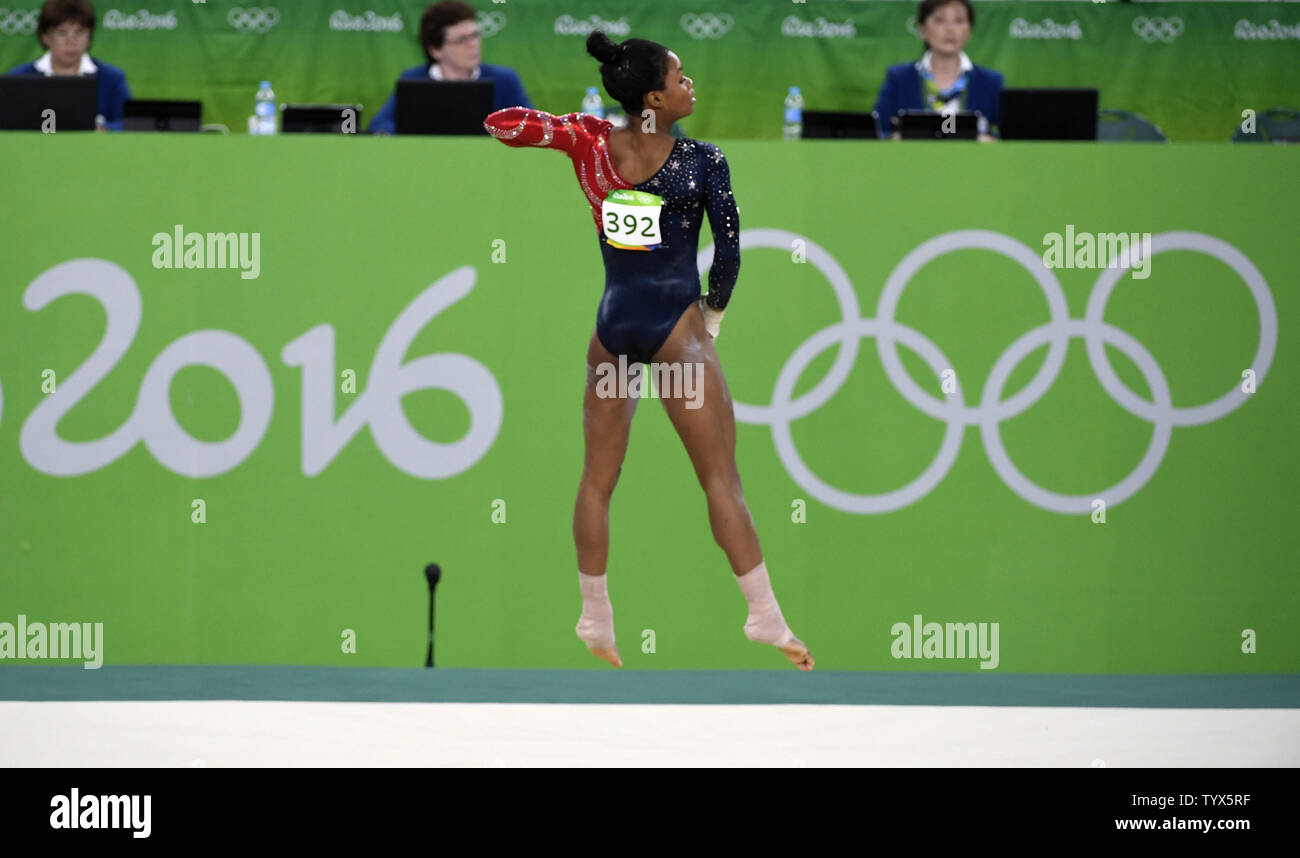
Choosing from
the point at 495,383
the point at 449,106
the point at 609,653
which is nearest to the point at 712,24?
the point at 449,106

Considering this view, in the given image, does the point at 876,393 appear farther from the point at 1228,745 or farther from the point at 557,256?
the point at 1228,745

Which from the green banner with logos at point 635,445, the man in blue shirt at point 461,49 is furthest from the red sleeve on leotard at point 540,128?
the man in blue shirt at point 461,49

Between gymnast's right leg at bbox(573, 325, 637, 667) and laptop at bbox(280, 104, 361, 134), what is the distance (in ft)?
5.42

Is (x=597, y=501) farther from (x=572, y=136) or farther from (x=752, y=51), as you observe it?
(x=752, y=51)

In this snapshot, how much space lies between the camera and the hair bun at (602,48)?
5.47 meters

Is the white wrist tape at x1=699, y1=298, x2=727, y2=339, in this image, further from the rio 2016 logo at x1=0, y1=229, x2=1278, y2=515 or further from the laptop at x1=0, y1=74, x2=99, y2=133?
the laptop at x1=0, y1=74, x2=99, y2=133

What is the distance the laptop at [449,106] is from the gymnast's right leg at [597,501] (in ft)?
4.26

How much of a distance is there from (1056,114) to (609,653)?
308 centimetres

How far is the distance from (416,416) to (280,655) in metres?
1.19

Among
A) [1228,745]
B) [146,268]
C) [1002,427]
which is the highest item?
[146,268]

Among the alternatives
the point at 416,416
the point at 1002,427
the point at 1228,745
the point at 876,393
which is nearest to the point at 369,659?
the point at 416,416

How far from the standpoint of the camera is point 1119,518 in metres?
7.08

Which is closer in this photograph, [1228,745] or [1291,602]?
[1228,745]

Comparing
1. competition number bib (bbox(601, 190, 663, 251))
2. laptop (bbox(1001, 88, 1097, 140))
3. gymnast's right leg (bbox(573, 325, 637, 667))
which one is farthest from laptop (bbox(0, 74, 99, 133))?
laptop (bbox(1001, 88, 1097, 140))
